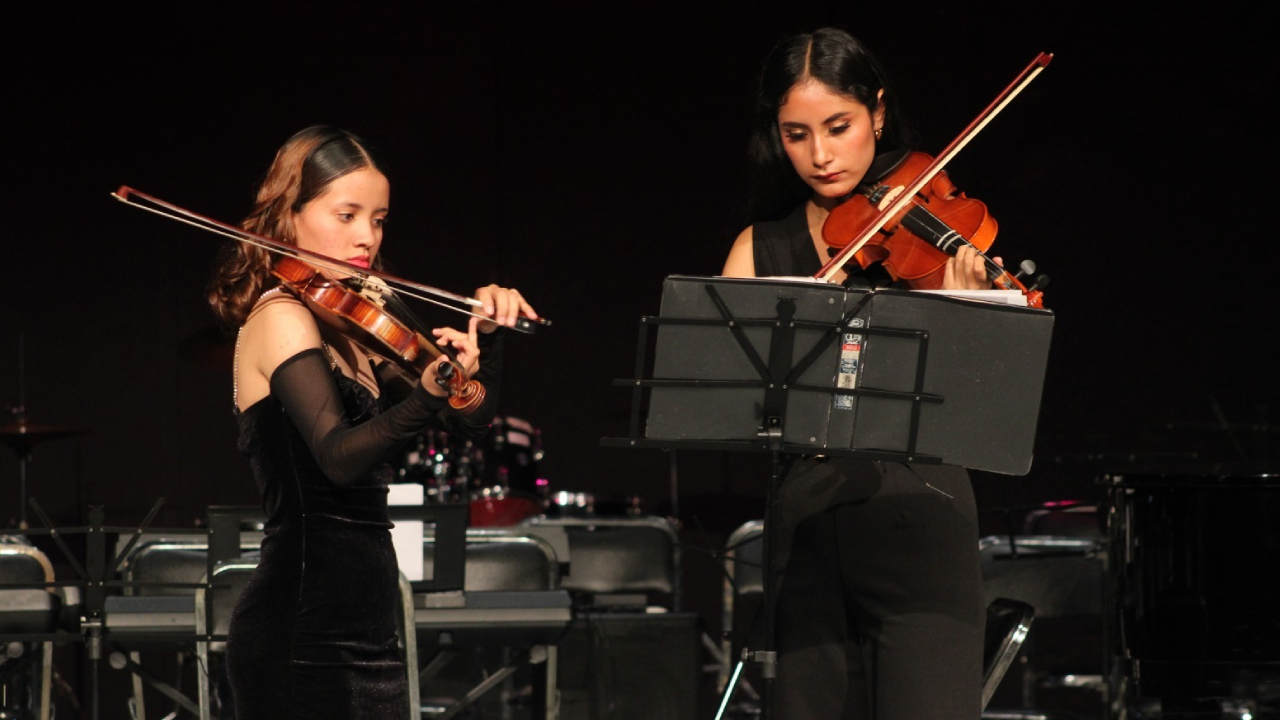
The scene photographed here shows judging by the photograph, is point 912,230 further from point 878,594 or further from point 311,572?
point 311,572

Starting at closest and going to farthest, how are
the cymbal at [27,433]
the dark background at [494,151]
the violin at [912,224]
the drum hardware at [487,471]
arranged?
the violin at [912,224] < the cymbal at [27,433] < the drum hardware at [487,471] < the dark background at [494,151]

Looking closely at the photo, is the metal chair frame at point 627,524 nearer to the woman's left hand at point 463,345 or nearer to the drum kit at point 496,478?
the drum kit at point 496,478

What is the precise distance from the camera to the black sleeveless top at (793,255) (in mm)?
2137

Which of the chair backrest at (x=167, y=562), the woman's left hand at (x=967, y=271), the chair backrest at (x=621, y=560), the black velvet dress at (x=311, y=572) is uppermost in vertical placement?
the woman's left hand at (x=967, y=271)

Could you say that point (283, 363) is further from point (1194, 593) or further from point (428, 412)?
point (1194, 593)

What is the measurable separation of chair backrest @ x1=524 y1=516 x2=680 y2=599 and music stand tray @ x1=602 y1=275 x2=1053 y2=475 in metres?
2.61

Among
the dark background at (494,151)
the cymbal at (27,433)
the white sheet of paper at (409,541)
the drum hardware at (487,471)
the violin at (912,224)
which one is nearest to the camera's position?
the violin at (912,224)

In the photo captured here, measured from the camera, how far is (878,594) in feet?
6.28

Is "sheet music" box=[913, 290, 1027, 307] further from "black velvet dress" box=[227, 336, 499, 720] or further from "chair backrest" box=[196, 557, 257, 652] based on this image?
"chair backrest" box=[196, 557, 257, 652]

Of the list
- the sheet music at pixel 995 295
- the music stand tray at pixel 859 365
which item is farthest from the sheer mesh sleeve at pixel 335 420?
the sheet music at pixel 995 295

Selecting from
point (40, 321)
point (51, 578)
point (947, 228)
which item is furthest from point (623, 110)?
point (947, 228)

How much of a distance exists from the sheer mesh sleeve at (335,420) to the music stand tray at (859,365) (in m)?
0.27

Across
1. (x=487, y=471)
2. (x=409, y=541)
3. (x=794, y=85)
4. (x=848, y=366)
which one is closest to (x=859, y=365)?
(x=848, y=366)

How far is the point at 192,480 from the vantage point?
5.69 meters
